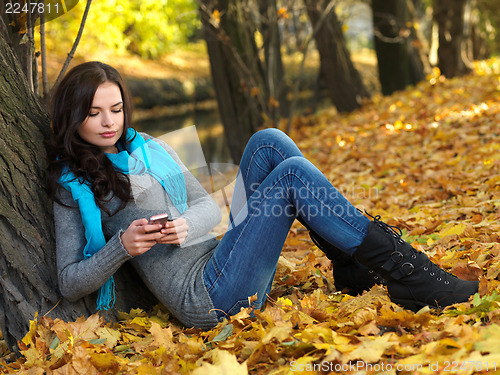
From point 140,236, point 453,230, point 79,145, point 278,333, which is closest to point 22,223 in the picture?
point 79,145

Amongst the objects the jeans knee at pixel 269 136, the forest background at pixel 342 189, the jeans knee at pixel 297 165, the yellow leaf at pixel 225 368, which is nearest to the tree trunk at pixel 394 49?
the forest background at pixel 342 189

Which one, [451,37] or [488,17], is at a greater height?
[488,17]

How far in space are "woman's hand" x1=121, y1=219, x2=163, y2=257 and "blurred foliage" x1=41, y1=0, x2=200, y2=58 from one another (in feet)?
38.7

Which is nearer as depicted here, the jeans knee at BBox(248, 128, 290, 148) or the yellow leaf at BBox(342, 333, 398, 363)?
the yellow leaf at BBox(342, 333, 398, 363)

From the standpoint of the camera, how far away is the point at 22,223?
1874 millimetres

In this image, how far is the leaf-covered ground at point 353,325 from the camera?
54.6 inches

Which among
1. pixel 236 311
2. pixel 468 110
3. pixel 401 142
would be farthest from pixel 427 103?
pixel 236 311

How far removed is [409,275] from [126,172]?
114cm

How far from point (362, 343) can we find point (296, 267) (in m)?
1.00

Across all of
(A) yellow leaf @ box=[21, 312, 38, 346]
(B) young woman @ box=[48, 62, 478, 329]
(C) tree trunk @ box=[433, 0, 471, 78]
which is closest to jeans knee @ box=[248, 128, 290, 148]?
(B) young woman @ box=[48, 62, 478, 329]

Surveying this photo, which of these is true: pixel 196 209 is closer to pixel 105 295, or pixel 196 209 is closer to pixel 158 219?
pixel 158 219

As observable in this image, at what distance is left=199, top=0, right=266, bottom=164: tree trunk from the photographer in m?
5.45

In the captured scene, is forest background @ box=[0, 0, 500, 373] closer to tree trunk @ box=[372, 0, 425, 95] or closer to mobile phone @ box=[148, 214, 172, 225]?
tree trunk @ box=[372, 0, 425, 95]

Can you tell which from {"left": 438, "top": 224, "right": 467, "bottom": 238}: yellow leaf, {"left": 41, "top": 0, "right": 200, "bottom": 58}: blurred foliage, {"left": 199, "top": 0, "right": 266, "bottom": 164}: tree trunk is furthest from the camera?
{"left": 41, "top": 0, "right": 200, "bottom": 58}: blurred foliage
